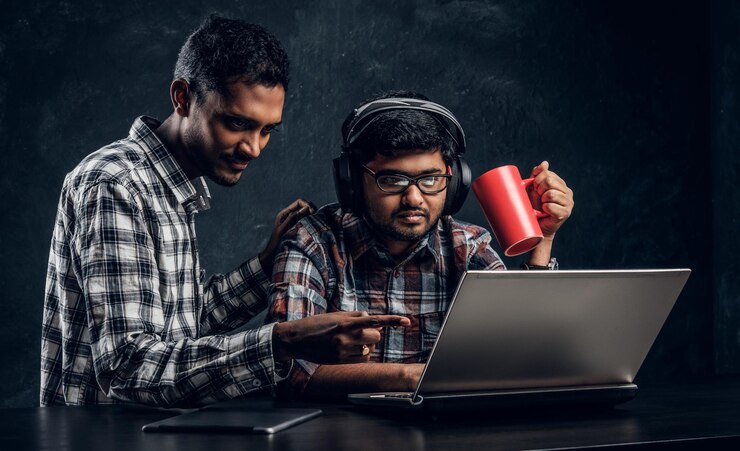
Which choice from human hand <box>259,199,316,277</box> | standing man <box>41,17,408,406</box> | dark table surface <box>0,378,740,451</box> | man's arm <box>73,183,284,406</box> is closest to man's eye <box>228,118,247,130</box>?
standing man <box>41,17,408,406</box>

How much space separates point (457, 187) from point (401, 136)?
165 mm

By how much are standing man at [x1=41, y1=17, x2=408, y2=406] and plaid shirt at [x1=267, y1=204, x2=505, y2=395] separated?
0.48 ft

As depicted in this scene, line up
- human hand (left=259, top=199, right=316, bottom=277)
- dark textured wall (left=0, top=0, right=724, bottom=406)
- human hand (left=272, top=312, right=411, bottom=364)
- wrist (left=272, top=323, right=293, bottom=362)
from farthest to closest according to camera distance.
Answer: dark textured wall (left=0, top=0, right=724, bottom=406)
human hand (left=259, top=199, right=316, bottom=277)
wrist (left=272, top=323, right=293, bottom=362)
human hand (left=272, top=312, right=411, bottom=364)

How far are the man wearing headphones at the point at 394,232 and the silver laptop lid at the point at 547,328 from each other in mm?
576

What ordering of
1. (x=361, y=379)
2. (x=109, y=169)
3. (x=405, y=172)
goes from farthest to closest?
(x=405, y=172) < (x=109, y=169) < (x=361, y=379)

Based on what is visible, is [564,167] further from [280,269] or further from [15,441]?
[15,441]

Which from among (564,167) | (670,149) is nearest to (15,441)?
(564,167)

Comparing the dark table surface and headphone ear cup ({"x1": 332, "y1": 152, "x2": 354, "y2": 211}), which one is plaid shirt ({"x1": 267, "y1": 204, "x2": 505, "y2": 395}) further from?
the dark table surface

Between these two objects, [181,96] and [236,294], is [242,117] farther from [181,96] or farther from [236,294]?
[236,294]

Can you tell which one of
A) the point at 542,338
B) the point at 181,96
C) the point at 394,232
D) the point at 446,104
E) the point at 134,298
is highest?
the point at 446,104

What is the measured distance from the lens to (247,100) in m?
1.95

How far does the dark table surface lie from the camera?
1025 mm

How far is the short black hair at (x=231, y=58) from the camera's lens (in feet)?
6.40

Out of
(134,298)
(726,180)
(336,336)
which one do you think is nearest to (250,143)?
(134,298)
